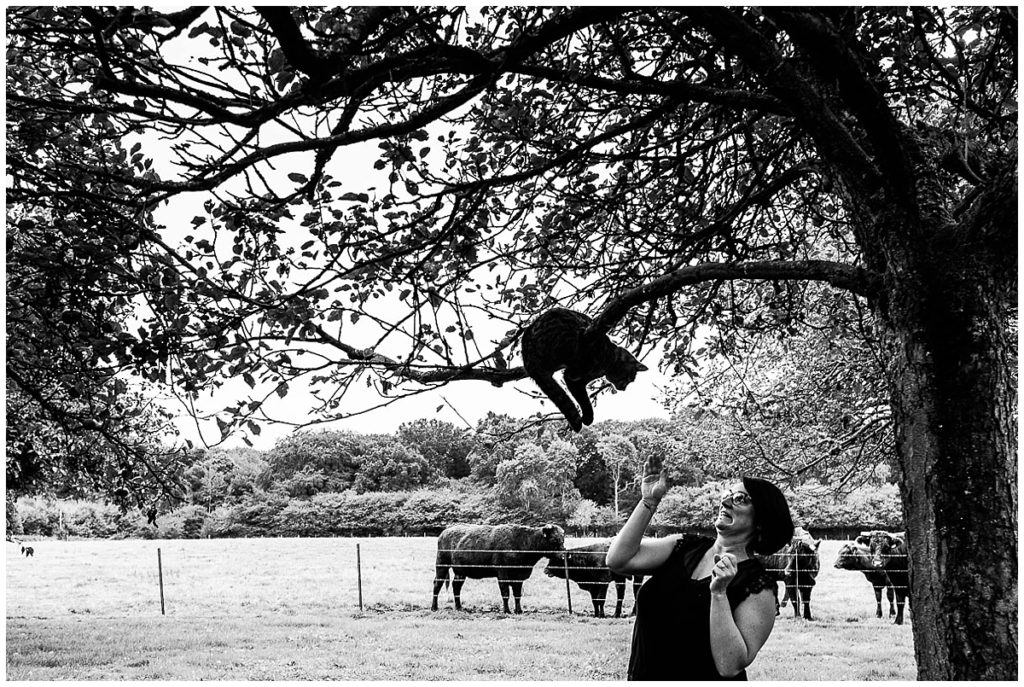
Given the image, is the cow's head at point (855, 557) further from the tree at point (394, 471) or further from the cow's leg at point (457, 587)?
the tree at point (394, 471)

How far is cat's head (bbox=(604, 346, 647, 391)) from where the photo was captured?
12.7ft

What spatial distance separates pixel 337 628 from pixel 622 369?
41.0ft

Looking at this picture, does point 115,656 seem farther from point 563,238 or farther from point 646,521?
point 646,521

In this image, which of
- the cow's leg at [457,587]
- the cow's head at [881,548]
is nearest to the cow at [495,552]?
the cow's leg at [457,587]

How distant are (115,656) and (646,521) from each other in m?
11.3

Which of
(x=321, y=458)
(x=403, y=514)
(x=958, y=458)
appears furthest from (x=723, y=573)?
(x=321, y=458)

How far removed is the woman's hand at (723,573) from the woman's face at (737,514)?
30 centimetres

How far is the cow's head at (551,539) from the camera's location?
1855 cm

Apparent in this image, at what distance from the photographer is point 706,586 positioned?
303 centimetres

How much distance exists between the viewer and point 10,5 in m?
4.41

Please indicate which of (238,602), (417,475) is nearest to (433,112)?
(238,602)

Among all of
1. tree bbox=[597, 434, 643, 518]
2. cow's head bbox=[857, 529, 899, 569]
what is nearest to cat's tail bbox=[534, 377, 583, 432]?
cow's head bbox=[857, 529, 899, 569]

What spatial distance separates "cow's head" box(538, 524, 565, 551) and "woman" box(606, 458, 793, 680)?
15610 mm

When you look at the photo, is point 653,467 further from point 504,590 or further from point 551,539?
point 551,539
